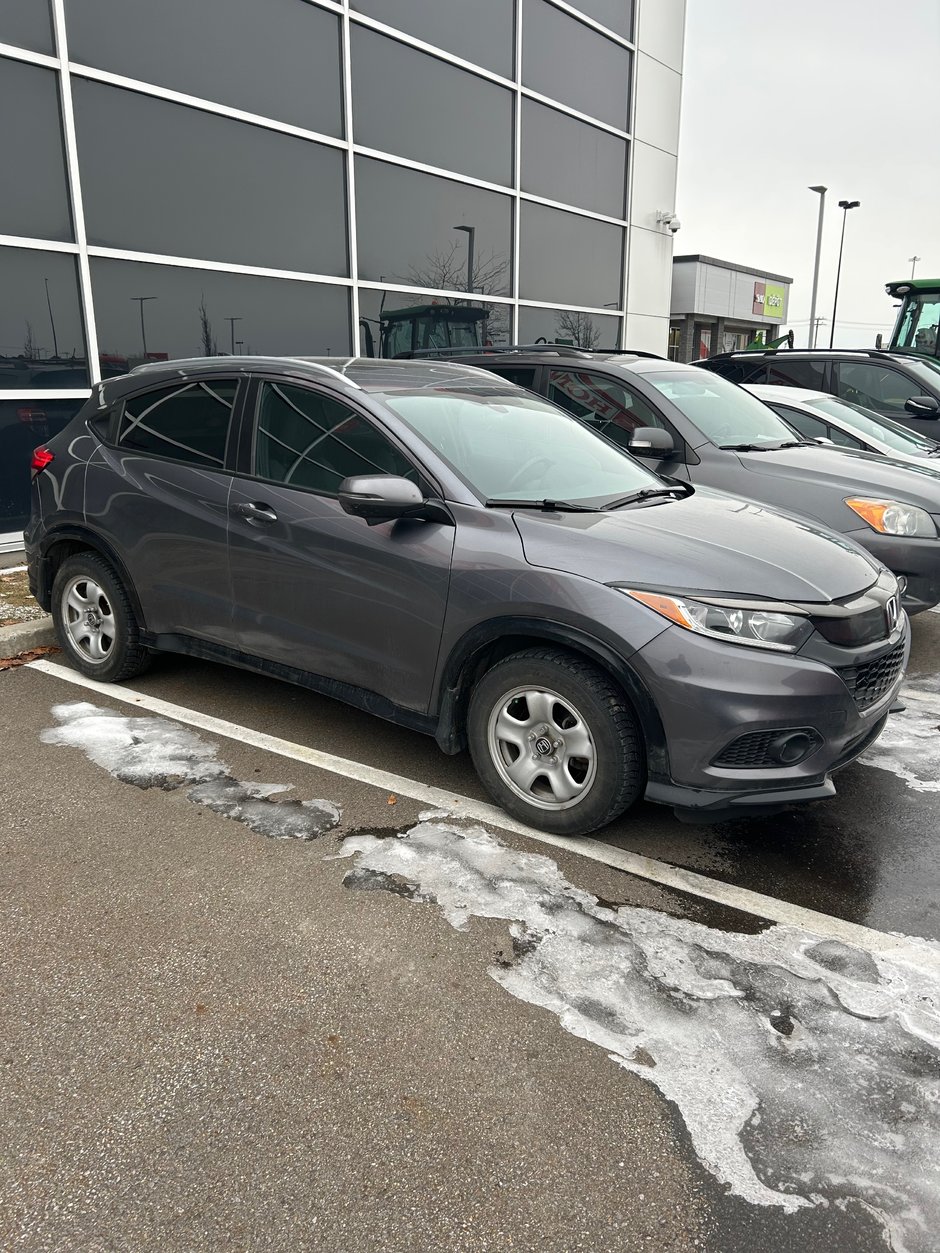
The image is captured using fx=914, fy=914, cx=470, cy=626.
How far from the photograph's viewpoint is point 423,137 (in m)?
11.1

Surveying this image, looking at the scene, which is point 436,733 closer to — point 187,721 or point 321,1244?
point 187,721

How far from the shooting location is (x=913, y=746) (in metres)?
4.32

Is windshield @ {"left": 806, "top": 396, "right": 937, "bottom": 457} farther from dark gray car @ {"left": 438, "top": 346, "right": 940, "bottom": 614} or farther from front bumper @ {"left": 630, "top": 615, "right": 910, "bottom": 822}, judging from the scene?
front bumper @ {"left": 630, "top": 615, "right": 910, "bottom": 822}

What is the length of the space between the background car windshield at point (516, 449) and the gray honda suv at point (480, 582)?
0.5 inches

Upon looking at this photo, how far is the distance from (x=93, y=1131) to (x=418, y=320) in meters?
10.4

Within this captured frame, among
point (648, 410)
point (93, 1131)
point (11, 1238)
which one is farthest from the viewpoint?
point (648, 410)

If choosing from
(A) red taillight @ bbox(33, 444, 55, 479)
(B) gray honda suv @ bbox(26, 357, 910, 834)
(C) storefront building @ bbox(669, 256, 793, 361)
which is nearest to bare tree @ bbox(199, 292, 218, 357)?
(A) red taillight @ bbox(33, 444, 55, 479)

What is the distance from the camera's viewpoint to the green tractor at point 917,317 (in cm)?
1383

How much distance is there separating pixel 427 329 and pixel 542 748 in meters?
9.06

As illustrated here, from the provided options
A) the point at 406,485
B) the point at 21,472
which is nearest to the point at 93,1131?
the point at 406,485

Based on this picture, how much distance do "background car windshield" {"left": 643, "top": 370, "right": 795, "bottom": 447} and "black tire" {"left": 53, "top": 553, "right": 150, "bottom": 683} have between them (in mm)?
3695

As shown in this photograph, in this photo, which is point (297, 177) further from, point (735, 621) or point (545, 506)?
point (735, 621)

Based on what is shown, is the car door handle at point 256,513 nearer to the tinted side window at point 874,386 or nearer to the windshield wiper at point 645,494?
the windshield wiper at point 645,494

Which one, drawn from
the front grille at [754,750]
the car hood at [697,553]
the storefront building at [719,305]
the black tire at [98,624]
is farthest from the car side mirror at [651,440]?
the storefront building at [719,305]
